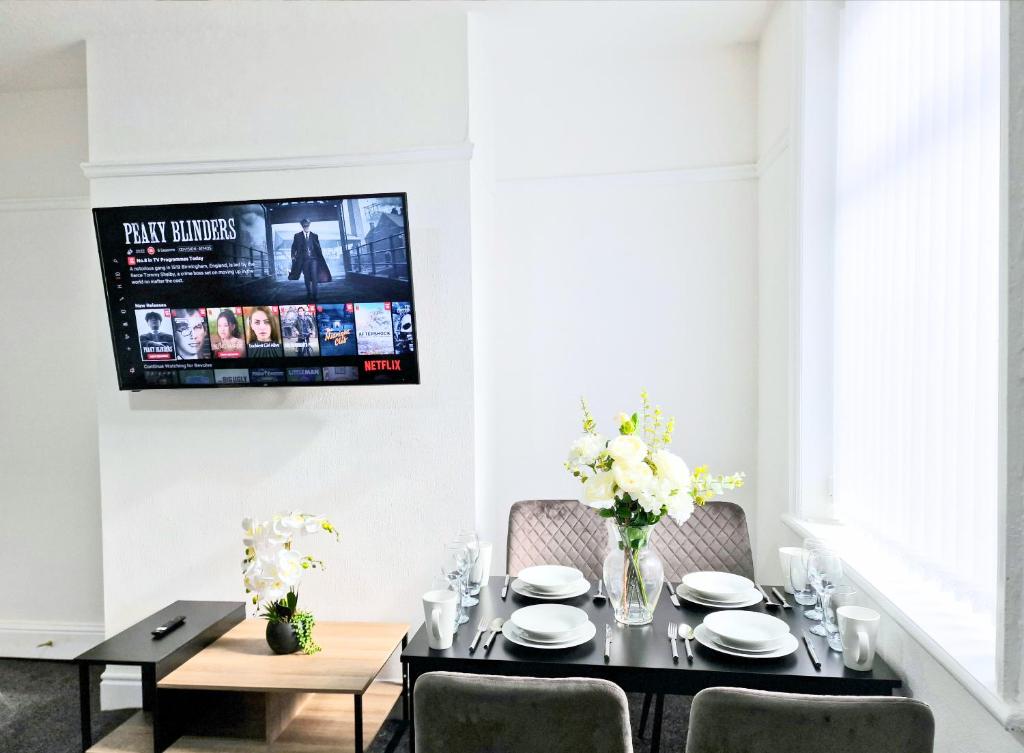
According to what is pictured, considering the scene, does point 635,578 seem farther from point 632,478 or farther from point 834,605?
point 834,605

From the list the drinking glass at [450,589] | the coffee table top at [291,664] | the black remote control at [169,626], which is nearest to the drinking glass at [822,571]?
the drinking glass at [450,589]

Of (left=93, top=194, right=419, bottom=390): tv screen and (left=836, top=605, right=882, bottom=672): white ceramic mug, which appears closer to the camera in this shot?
(left=836, top=605, right=882, bottom=672): white ceramic mug

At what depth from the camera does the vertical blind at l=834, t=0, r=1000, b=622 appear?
1444 millimetres

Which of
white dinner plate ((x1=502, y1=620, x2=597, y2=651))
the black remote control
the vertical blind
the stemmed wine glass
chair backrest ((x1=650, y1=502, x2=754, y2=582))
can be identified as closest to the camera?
the vertical blind

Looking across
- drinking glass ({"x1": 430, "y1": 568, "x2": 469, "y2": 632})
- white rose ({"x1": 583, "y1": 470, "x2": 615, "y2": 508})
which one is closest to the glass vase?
white rose ({"x1": 583, "y1": 470, "x2": 615, "y2": 508})

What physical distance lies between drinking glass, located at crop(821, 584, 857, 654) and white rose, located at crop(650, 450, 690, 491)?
423 mm

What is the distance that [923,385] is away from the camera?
1.74 meters

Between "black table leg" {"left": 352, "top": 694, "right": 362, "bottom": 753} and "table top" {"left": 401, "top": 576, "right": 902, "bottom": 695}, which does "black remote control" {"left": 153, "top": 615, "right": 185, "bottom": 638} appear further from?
"table top" {"left": 401, "top": 576, "right": 902, "bottom": 695}

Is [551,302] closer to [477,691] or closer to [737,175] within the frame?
[737,175]

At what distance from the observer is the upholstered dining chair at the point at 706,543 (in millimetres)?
2457

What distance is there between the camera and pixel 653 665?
1.60 m

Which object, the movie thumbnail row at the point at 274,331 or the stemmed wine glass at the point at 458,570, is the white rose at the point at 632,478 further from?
the movie thumbnail row at the point at 274,331

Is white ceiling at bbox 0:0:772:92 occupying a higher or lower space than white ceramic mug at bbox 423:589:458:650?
higher

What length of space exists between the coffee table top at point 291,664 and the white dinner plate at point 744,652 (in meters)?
0.97
